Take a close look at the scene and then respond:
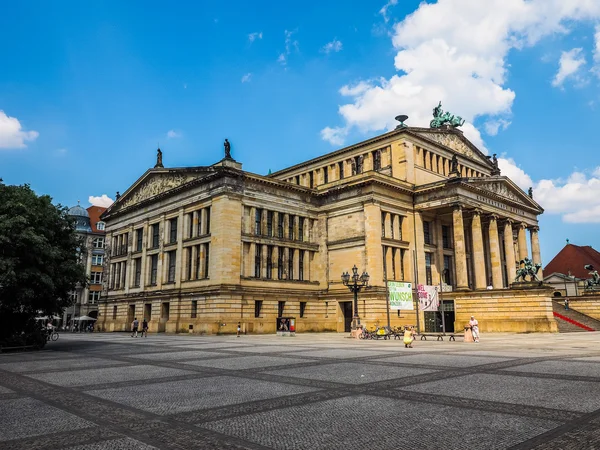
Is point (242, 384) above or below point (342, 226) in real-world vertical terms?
below

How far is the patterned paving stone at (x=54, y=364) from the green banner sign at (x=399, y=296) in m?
22.5

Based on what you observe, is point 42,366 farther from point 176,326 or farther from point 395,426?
point 176,326

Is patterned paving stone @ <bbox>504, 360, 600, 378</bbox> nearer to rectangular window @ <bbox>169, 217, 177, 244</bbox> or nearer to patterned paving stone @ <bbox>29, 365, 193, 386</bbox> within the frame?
patterned paving stone @ <bbox>29, 365, 193, 386</bbox>

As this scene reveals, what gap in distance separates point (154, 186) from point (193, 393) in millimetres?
47172

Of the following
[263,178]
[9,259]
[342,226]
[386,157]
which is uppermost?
[386,157]

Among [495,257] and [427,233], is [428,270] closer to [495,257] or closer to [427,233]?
[427,233]

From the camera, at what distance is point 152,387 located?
12125 mm

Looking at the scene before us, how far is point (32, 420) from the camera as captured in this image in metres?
8.57

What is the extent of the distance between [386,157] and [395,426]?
4838 cm

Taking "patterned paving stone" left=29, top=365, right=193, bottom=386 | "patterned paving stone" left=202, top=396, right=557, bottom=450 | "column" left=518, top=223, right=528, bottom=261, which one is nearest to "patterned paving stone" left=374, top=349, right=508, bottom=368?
"patterned paving stone" left=202, top=396, right=557, bottom=450

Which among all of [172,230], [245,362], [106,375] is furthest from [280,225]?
[106,375]

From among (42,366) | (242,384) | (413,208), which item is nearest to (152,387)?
(242,384)

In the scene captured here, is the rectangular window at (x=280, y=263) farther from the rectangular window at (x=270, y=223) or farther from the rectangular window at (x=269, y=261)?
the rectangular window at (x=270, y=223)

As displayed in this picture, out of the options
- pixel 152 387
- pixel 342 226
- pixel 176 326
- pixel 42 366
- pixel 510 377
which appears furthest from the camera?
pixel 342 226
